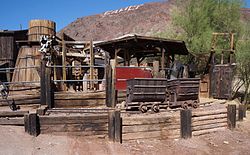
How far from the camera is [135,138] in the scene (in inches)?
307

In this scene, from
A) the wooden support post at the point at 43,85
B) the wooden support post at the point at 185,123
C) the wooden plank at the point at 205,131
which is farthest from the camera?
the wooden plank at the point at 205,131

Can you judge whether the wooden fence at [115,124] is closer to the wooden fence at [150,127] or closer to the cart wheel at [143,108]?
the wooden fence at [150,127]

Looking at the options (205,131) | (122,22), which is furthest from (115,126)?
(122,22)

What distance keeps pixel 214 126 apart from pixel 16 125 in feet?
21.5

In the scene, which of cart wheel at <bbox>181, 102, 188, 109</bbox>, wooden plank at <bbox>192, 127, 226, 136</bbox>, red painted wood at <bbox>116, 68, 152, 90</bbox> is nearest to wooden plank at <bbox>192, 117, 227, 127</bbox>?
wooden plank at <bbox>192, 127, 226, 136</bbox>

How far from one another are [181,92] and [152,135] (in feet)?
7.83

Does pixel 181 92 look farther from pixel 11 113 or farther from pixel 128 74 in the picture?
pixel 11 113

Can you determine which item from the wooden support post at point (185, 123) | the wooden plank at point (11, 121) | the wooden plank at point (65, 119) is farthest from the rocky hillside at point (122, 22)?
the wooden plank at point (11, 121)

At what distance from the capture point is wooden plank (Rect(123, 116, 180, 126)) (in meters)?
7.73

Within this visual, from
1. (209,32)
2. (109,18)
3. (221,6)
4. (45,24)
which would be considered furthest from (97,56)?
(109,18)

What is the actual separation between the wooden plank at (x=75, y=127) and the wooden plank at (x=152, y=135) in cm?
74

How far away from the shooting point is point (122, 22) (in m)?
77.9

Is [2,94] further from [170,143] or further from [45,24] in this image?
[170,143]

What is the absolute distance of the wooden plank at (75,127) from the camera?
24.2ft
